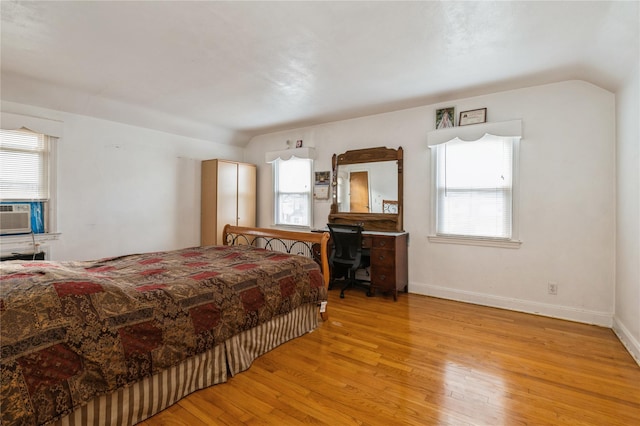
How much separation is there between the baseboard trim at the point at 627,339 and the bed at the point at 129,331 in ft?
8.53

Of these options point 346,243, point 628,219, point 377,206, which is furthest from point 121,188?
point 628,219

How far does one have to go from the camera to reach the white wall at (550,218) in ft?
9.77

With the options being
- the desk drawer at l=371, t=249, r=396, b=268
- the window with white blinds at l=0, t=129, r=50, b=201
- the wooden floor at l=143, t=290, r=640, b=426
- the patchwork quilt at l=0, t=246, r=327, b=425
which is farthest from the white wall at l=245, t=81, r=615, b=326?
the window with white blinds at l=0, t=129, r=50, b=201

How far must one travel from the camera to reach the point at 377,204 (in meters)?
4.34

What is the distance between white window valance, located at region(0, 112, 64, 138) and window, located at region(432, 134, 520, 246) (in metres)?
4.67

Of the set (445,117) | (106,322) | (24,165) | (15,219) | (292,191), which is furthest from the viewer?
(292,191)

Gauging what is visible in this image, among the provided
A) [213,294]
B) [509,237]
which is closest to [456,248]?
[509,237]

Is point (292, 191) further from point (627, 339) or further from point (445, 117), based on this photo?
point (627, 339)

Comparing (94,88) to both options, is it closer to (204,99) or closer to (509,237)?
(204,99)

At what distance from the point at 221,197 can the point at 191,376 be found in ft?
11.7

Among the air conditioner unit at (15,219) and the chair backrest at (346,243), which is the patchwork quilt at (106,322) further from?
the air conditioner unit at (15,219)

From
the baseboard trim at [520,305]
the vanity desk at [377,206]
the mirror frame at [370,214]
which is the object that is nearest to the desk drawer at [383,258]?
the vanity desk at [377,206]

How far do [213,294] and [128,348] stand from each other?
0.56m

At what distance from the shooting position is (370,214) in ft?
14.4
